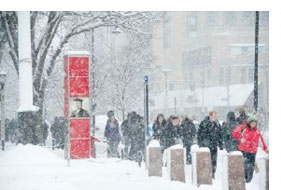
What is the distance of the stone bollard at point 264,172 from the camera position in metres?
8.12

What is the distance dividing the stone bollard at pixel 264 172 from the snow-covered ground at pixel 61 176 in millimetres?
570

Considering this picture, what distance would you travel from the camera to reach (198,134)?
9.57 meters

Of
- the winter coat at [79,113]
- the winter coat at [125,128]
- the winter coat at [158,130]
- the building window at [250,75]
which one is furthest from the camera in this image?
the winter coat at [125,128]

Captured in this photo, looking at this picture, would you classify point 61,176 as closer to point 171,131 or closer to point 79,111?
point 79,111

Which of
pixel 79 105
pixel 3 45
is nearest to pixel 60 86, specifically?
pixel 3 45

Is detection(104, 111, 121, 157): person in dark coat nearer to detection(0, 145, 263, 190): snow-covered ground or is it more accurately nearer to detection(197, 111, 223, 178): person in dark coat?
detection(0, 145, 263, 190): snow-covered ground

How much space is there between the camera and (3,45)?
11609mm

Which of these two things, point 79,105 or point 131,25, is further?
point 131,25

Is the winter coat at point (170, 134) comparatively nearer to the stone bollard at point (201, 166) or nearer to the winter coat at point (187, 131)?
the winter coat at point (187, 131)

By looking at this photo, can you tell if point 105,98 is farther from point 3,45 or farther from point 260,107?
point 260,107

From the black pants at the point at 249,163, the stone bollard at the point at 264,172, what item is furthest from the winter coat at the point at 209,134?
the stone bollard at the point at 264,172

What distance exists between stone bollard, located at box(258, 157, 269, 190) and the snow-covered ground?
1.87ft

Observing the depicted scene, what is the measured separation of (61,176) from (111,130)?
313 cm
